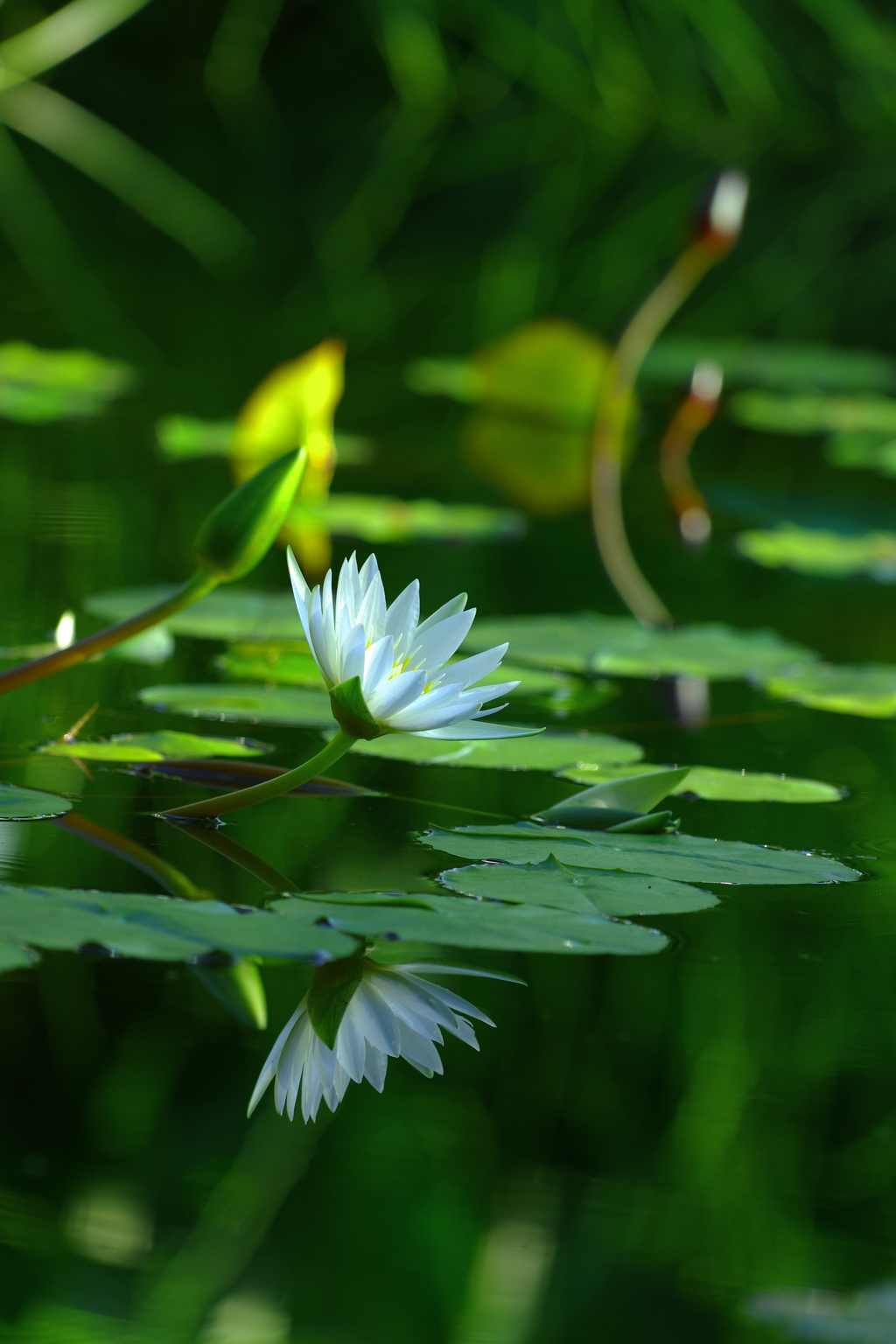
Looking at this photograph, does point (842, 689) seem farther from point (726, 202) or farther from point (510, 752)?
point (726, 202)

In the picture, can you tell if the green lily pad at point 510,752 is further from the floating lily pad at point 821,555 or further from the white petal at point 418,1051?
the floating lily pad at point 821,555

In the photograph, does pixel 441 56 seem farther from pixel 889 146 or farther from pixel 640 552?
pixel 640 552

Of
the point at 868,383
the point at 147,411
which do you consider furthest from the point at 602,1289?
the point at 868,383

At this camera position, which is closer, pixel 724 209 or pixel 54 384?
pixel 724 209

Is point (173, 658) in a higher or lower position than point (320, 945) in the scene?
higher

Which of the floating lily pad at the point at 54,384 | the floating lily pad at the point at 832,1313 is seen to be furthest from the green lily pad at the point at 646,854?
the floating lily pad at the point at 54,384

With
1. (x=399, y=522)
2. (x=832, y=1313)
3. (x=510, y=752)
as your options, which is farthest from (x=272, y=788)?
(x=399, y=522)

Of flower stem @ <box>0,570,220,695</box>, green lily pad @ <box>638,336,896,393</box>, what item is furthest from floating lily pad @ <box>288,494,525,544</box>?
green lily pad @ <box>638,336,896,393</box>
